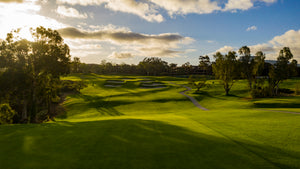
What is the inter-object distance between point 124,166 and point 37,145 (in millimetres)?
6119

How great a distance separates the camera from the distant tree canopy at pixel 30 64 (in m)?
25.0

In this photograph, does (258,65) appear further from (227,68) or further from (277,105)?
(277,105)

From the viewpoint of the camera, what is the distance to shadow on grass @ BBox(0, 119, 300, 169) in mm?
7227

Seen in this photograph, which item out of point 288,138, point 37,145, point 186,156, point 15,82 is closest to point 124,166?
point 186,156

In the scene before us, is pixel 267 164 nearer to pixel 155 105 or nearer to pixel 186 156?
pixel 186 156

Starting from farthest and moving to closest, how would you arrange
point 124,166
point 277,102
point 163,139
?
point 277,102 → point 163,139 → point 124,166

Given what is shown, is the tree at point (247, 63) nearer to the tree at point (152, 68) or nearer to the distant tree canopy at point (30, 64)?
the distant tree canopy at point (30, 64)

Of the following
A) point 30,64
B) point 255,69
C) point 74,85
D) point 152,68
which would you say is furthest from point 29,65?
point 152,68

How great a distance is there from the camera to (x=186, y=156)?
7.92 m

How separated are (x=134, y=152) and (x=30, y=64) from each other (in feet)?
88.6

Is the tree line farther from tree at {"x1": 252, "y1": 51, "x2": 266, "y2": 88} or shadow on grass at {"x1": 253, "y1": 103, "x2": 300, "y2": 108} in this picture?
tree at {"x1": 252, "y1": 51, "x2": 266, "y2": 88}

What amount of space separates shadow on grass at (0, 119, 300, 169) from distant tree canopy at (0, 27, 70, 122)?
707 inches

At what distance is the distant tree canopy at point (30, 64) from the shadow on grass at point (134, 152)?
18.0 m

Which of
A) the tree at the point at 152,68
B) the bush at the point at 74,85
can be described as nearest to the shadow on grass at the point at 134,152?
the bush at the point at 74,85
